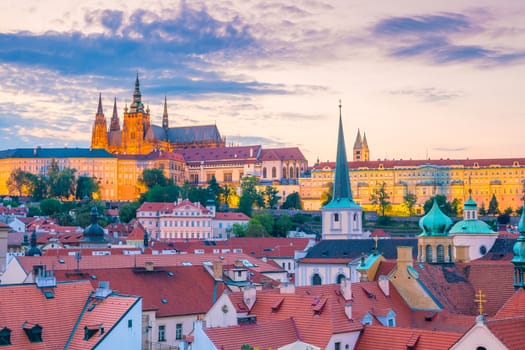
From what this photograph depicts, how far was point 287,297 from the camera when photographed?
36.0 m

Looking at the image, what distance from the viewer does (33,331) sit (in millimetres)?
32688

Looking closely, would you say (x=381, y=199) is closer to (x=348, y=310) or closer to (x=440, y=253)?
(x=440, y=253)

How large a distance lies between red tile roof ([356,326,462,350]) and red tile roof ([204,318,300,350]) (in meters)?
2.46

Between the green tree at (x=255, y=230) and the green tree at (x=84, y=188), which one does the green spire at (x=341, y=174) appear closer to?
the green tree at (x=255, y=230)

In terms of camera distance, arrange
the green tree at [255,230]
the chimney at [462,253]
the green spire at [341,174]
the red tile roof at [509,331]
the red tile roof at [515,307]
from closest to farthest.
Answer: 1. the red tile roof at [509,331]
2. the red tile roof at [515,307]
3. the chimney at [462,253]
4. the green spire at [341,174]
5. the green tree at [255,230]

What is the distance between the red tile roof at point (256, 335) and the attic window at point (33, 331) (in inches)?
252

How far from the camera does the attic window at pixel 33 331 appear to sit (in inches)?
1283

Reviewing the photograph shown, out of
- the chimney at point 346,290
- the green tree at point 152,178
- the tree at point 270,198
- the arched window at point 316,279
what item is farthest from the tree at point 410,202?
the chimney at point 346,290

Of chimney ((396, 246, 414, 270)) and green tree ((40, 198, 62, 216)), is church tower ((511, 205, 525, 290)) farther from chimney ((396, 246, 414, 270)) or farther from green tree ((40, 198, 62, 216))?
green tree ((40, 198, 62, 216))

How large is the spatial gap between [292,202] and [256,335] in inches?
5985

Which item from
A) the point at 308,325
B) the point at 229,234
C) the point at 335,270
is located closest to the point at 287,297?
the point at 308,325

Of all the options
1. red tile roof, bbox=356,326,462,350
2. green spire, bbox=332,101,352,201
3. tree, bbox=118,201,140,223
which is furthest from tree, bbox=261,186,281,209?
red tile roof, bbox=356,326,462,350

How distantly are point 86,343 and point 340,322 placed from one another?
28.9 ft

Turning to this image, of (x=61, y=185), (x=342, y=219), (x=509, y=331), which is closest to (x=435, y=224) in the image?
(x=509, y=331)
